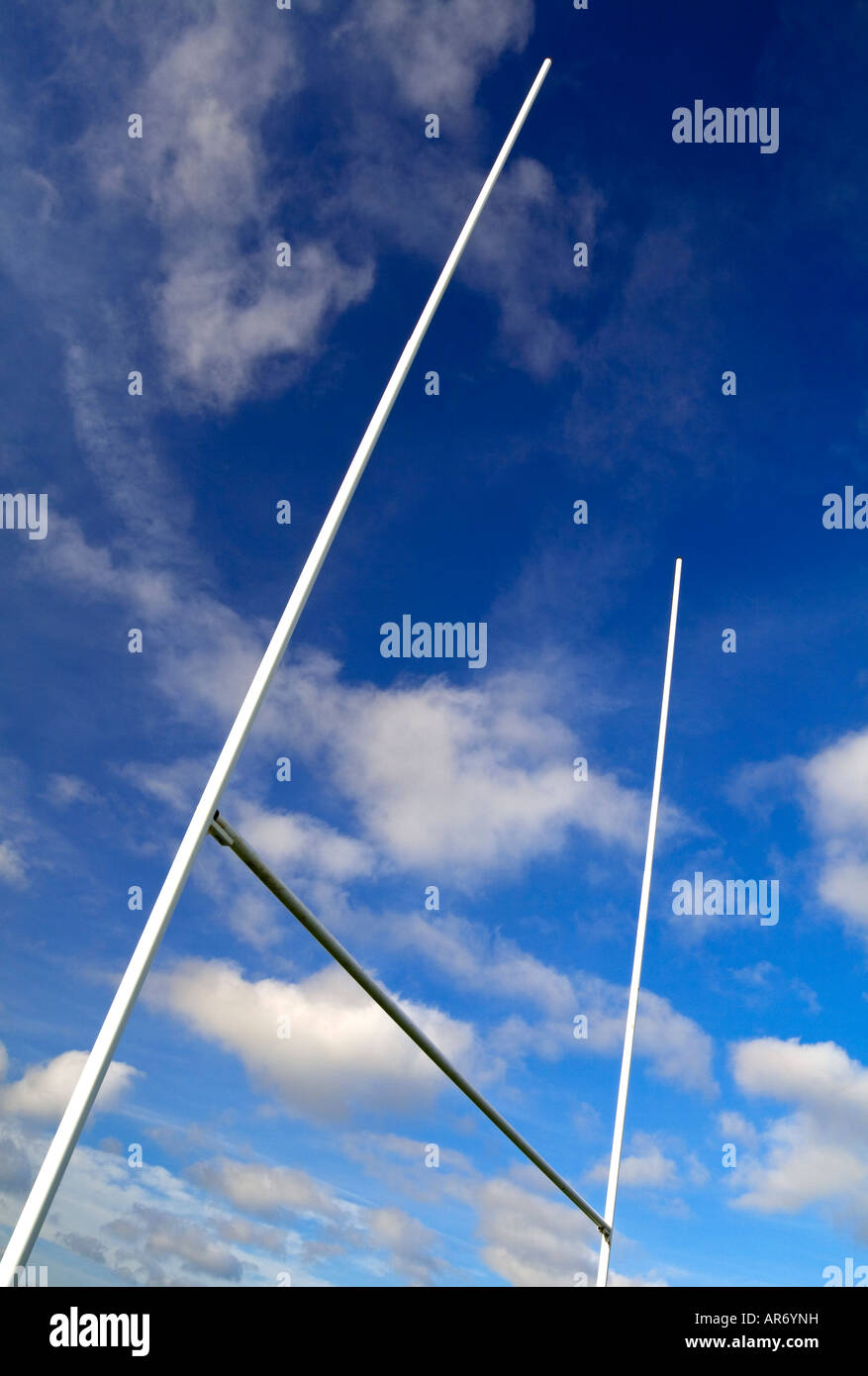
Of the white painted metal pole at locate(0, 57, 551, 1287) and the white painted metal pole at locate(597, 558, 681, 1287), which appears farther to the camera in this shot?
the white painted metal pole at locate(597, 558, 681, 1287)

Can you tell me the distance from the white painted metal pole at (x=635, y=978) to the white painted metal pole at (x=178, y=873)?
7456 mm

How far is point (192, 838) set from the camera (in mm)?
3117

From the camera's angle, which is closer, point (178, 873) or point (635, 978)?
point (178, 873)

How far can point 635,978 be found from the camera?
9906mm

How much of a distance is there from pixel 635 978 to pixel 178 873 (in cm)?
817

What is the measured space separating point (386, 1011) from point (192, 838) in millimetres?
2313

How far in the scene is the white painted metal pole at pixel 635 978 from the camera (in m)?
9.00

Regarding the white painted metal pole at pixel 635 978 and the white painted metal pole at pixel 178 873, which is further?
the white painted metal pole at pixel 635 978

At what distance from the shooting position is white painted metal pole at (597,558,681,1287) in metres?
9.00

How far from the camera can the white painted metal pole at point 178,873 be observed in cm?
235

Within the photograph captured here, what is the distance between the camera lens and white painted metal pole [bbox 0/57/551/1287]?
2350mm

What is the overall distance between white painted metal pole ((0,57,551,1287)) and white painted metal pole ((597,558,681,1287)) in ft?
Result: 24.5
